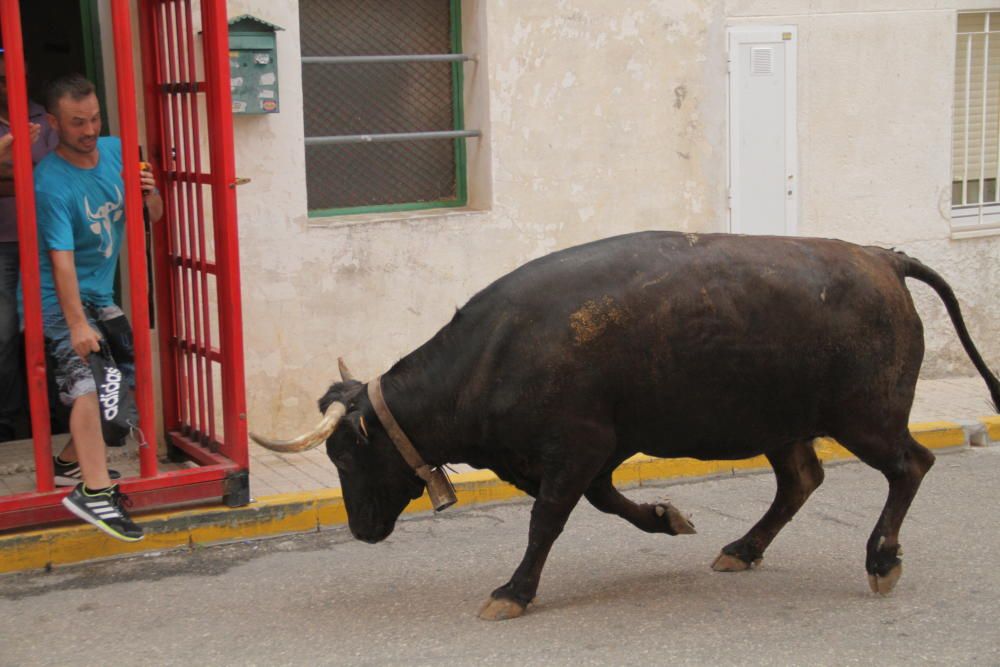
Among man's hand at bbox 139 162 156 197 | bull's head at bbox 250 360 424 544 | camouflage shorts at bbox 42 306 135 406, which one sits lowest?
bull's head at bbox 250 360 424 544

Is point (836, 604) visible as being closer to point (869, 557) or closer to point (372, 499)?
point (869, 557)

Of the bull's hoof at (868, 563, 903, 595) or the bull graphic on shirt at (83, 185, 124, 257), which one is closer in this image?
the bull's hoof at (868, 563, 903, 595)

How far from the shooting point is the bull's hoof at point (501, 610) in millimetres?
5367

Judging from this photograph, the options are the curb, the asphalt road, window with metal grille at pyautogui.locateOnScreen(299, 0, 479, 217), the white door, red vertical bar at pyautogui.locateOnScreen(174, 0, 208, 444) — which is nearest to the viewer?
the asphalt road

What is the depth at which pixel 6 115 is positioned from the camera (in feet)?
21.4

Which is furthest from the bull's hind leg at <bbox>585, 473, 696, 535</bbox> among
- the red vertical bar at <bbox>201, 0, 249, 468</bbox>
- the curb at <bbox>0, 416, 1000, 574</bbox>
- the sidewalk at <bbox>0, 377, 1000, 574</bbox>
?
the red vertical bar at <bbox>201, 0, 249, 468</bbox>

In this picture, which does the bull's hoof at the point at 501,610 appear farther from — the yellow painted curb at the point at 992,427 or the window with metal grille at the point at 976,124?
the window with metal grille at the point at 976,124

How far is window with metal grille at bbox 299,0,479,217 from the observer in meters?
8.32

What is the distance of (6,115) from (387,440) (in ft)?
8.46

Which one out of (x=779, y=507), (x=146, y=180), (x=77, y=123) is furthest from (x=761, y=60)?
(x=77, y=123)

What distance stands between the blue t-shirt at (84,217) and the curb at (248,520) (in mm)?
1039

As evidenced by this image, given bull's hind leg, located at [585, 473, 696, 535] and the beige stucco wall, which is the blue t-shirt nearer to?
the beige stucco wall

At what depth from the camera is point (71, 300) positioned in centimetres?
600

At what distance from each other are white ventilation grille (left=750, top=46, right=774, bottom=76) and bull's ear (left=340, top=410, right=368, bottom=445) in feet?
16.3
